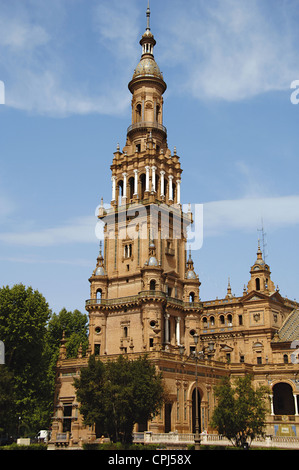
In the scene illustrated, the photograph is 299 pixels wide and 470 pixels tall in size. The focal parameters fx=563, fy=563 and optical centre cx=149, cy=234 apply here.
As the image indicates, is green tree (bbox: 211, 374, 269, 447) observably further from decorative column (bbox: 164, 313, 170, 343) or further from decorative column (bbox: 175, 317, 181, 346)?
decorative column (bbox: 175, 317, 181, 346)

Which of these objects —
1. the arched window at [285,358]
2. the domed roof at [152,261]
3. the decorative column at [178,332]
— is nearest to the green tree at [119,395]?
the domed roof at [152,261]

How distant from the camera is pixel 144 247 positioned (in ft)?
250

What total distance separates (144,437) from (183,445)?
5.14 meters

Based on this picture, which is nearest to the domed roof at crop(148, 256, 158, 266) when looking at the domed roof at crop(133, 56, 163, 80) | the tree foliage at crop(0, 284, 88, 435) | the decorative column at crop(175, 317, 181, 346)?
the decorative column at crop(175, 317, 181, 346)

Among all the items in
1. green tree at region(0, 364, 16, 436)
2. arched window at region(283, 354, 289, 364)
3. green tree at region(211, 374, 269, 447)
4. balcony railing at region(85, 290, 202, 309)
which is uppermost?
balcony railing at region(85, 290, 202, 309)

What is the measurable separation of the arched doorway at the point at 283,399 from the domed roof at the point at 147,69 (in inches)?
1958

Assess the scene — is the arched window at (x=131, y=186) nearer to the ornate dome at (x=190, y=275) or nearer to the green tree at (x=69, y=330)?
the ornate dome at (x=190, y=275)

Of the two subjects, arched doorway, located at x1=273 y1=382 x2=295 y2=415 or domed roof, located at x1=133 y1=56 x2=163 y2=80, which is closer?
arched doorway, located at x1=273 y1=382 x2=295 y2=415

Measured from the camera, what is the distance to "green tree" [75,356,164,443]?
163 feet

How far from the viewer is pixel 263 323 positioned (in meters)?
82.1

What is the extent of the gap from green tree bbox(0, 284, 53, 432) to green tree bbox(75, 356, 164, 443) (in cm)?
1452

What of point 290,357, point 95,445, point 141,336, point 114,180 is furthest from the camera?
point 114,180

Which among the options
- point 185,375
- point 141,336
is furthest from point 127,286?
point 185,375
